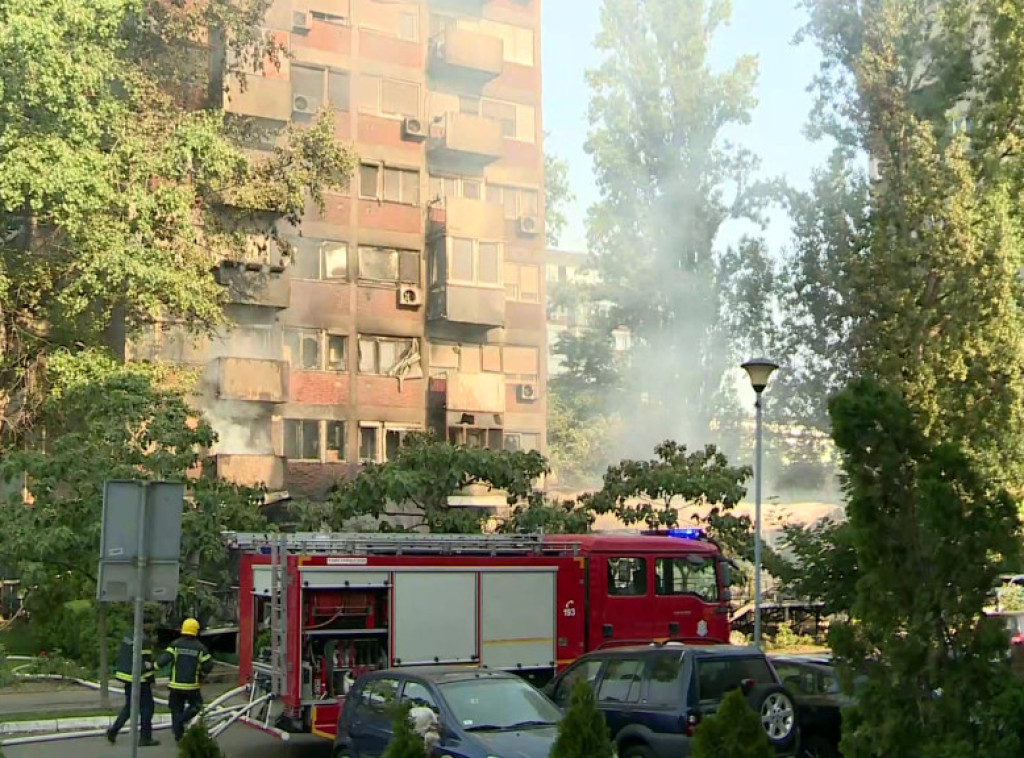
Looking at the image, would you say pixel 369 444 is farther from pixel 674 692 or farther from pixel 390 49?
pixel 674 692

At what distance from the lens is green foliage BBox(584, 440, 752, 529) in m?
25.6

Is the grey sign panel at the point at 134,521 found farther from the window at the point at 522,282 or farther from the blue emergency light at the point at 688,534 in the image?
the window at the point at 522,282

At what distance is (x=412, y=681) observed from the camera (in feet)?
38.7

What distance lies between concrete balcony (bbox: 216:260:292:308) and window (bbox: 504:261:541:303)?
307 inches

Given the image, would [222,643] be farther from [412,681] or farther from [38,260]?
[412,681]

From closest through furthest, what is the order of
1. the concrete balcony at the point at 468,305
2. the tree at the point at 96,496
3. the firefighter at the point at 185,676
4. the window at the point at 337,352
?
the firefighter at the point at 185,676
the tree at the point at 96,496
the window at the point at 337,352
the concrete balcony at the point at 468,305

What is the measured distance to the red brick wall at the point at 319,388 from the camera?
3516cm

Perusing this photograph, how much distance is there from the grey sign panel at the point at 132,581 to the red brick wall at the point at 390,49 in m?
29.0

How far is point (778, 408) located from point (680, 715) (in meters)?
29.3

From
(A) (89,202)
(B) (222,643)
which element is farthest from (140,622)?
(A) (89,202)

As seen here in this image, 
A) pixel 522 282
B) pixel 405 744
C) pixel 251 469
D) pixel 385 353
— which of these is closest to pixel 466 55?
pixel 522 282

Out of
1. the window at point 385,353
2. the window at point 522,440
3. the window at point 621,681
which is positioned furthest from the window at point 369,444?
the window at point 621,681

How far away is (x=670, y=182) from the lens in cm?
4603

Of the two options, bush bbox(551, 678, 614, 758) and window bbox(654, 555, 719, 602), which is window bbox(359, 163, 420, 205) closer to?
window bbox(654, 555, 719, 602)
